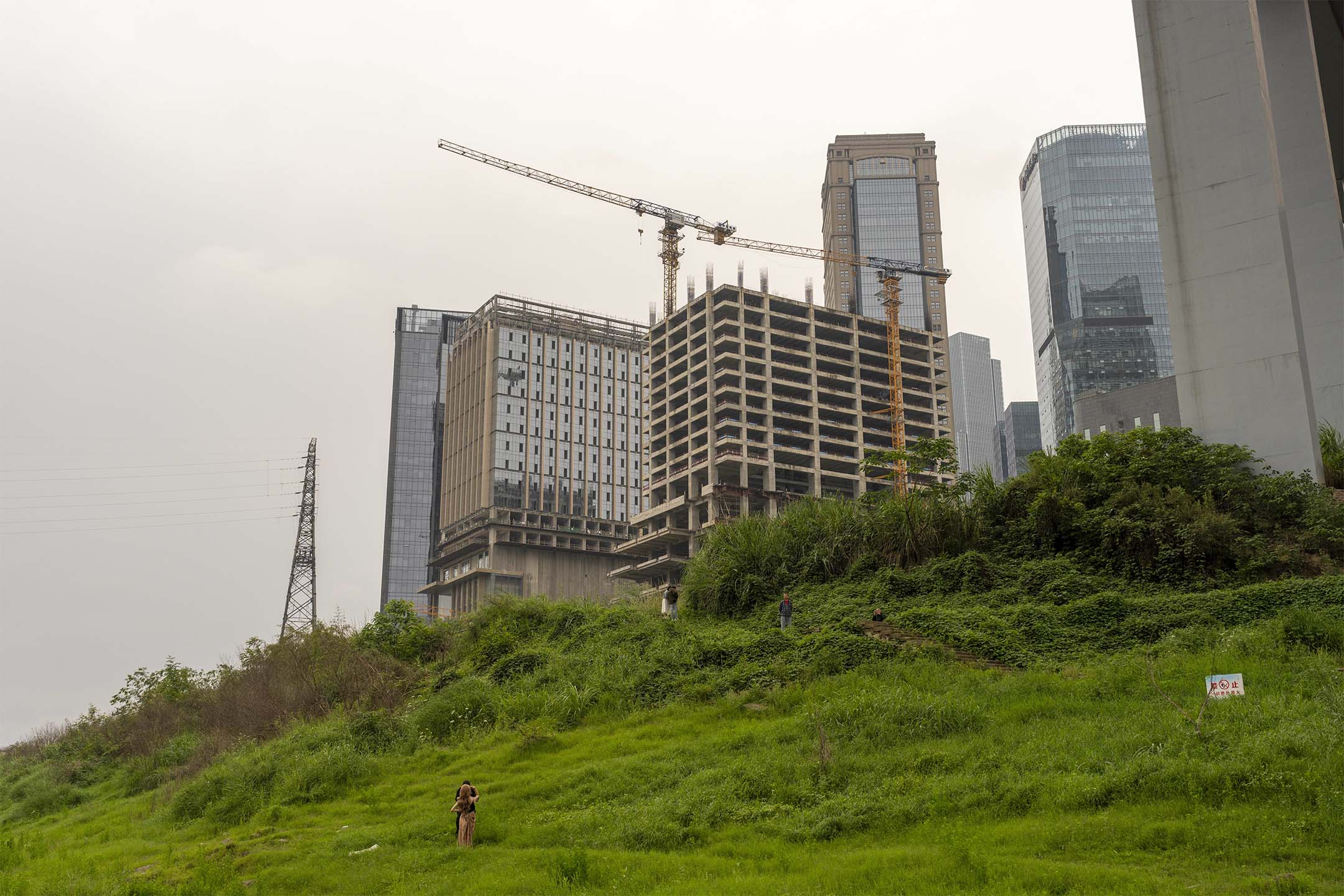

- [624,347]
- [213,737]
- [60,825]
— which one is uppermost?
[624,347]

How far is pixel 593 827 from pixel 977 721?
767cm

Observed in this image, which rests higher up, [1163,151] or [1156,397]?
[1156,397]

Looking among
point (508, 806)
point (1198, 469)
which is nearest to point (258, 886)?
point (508, 806)

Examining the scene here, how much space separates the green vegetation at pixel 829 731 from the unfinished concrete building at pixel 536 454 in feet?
317

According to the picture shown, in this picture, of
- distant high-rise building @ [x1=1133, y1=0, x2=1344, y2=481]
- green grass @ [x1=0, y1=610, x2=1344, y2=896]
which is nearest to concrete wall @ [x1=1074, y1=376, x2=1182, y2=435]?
distant high-rise building @ [x1=1133, y1=0, x2=1344, y2=481]

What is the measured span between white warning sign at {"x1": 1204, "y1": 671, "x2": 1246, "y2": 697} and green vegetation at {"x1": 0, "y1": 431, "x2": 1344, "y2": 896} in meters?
0.37

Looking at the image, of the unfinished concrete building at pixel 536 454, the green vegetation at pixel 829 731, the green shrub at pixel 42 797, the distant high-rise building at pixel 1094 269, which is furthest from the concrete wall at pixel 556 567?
the green shrub at pixel 42 797

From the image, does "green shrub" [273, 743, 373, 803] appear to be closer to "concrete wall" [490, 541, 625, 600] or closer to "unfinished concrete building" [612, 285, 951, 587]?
"unfinished concrete building" [612, 285, 951, 587]

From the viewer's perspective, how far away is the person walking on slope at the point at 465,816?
807 inches

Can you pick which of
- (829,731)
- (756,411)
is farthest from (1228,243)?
(756,411)

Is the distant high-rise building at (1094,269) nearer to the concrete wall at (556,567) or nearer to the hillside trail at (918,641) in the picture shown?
the concrete wall at (556,567)

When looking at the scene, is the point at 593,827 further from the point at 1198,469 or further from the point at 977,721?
the point at 1198,469

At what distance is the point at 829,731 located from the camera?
76.0 feet

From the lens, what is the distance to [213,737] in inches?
1394
